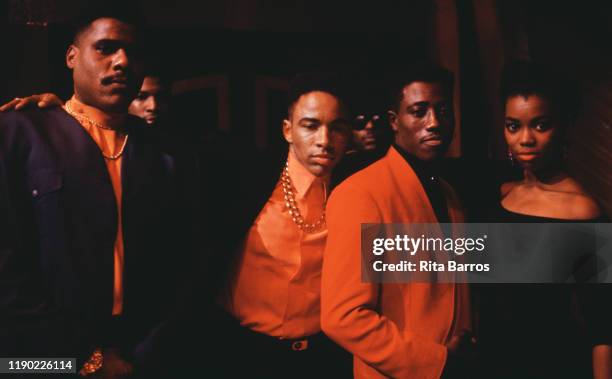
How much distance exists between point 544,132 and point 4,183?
128cm

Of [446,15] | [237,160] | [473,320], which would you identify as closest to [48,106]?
[237,160]

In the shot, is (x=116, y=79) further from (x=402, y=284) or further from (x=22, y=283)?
(x=402, y=284)

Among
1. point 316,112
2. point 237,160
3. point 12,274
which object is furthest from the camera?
point 237,160

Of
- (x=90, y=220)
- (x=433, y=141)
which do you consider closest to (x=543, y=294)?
(x=433, y=141)

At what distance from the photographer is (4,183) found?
1360 mm

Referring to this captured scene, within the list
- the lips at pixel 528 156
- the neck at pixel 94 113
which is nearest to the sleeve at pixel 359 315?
the lips at pixel 528 156

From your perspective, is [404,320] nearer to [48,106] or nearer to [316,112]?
[316,112]

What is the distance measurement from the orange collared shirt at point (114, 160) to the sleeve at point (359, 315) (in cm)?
52

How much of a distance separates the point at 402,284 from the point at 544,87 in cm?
61

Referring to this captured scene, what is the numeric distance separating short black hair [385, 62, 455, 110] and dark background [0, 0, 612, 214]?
58 centimetres

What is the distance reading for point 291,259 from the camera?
5.44 ft

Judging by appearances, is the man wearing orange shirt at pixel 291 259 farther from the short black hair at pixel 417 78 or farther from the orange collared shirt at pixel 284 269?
the short black hair at pixel 417 78

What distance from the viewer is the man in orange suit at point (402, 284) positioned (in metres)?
1.33

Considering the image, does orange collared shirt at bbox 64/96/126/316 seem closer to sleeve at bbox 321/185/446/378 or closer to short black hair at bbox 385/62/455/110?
sleeve at bbox 321/185/446/378
